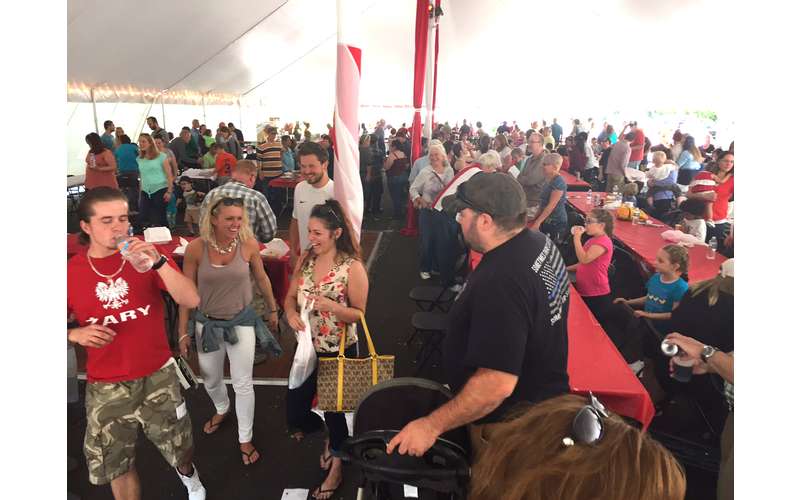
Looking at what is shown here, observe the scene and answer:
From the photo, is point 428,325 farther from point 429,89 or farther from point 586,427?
point 429,89

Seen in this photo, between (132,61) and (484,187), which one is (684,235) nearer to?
(484,187)

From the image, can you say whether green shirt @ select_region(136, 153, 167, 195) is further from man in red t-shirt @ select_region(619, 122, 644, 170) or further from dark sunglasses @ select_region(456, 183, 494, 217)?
man in red t-shirt @ select_region(619, 122, 644, 170)

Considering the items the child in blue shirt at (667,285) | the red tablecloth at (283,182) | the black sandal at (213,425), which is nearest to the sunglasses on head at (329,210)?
the black sandal at (213,425)

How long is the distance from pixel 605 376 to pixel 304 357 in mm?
1355

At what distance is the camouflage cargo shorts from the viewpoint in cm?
191

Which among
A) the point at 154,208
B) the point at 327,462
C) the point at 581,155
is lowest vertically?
the point at 327,462

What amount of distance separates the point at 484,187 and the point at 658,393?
273 cm

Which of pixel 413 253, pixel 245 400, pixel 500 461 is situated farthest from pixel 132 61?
pixel 500 461

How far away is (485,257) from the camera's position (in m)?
1.66

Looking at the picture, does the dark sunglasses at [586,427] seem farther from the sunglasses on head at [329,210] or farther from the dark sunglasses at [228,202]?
the dark sunglasses at [228,202]

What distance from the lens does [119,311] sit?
1.85 meters

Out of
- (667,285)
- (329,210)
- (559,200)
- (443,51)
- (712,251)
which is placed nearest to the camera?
(329,210)

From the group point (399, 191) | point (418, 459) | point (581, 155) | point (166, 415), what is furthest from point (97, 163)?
point (581, 155)

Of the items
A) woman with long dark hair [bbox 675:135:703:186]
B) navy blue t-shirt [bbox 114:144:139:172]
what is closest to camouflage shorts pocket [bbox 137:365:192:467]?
navy blue t-shirt [bbox 114:144:139:172]
